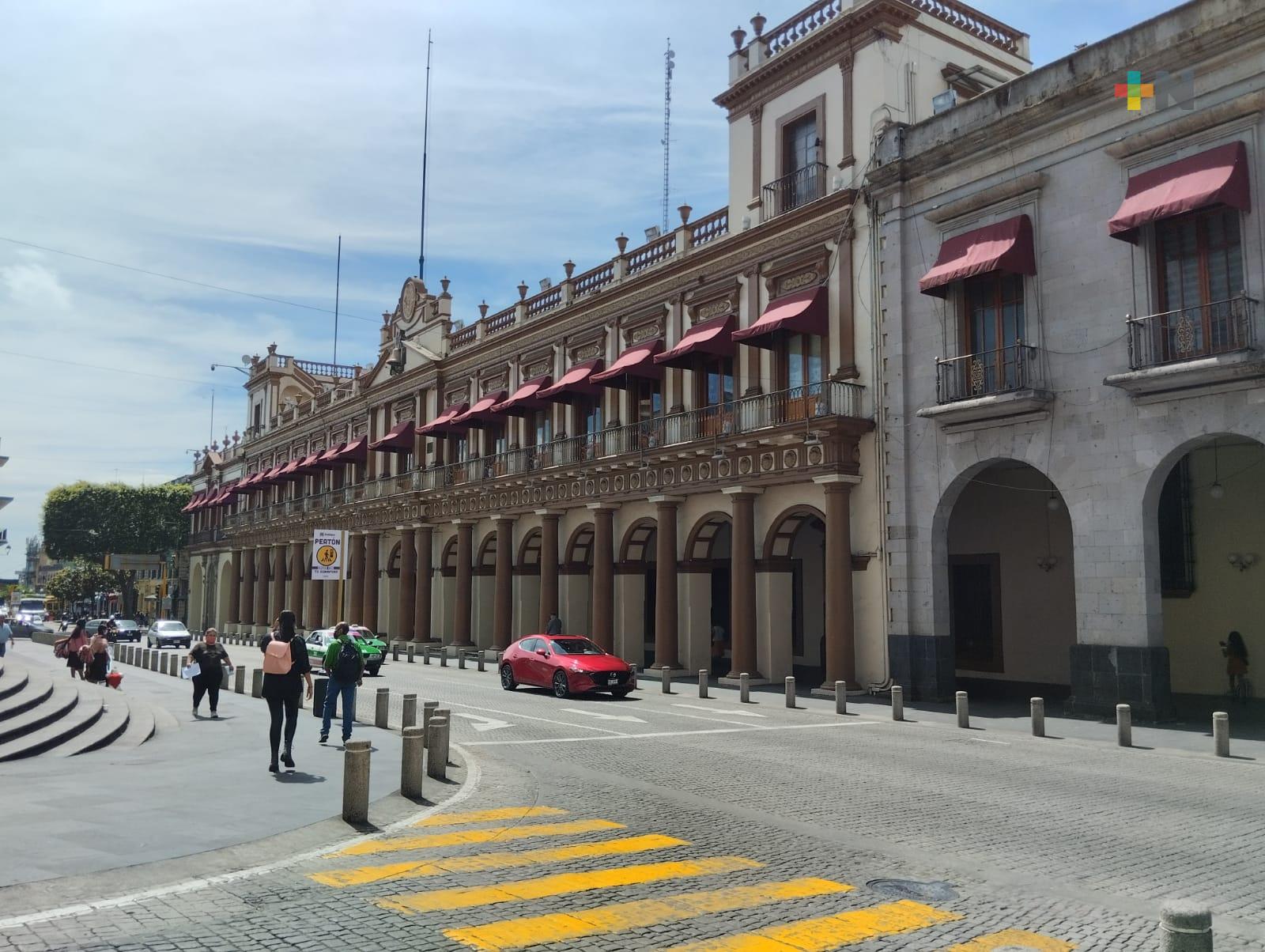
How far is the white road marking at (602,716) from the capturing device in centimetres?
1866

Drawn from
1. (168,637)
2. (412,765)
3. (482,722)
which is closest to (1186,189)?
(482,722)

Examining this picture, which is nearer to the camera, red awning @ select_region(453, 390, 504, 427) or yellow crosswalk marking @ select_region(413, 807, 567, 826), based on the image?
yellow crosswalk marking @ select_region(413, 807, 567, 826)

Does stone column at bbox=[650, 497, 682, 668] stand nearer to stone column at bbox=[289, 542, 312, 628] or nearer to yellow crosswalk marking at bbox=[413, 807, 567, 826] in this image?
yellow crosswalk marking at bbox=[413, 807, 567, 826]

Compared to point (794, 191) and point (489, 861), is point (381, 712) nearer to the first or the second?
point (489, 861)

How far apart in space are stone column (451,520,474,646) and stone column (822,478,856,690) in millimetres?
20005

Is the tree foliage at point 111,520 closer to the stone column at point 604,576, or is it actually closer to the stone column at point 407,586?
the stone column at point 407,586

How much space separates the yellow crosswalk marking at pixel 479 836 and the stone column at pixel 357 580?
41.0 meters

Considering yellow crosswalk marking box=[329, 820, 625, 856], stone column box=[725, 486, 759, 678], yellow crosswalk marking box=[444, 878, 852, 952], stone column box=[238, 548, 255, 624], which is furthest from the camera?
stone column box=[238, 548, 255, 624]

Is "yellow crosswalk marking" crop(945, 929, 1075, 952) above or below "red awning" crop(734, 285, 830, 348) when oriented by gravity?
below

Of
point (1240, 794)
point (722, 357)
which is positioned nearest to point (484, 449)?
point (722, 357)

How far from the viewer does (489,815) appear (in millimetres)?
9859

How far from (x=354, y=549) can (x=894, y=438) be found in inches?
1331

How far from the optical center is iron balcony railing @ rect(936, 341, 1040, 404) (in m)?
20.5

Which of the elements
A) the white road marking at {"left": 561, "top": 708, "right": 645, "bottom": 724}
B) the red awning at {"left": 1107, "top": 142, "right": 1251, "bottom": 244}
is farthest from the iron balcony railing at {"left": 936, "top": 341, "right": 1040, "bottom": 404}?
the white road marking at {"left": 561, "top": 708, "right": 645, "bottom": 724}
